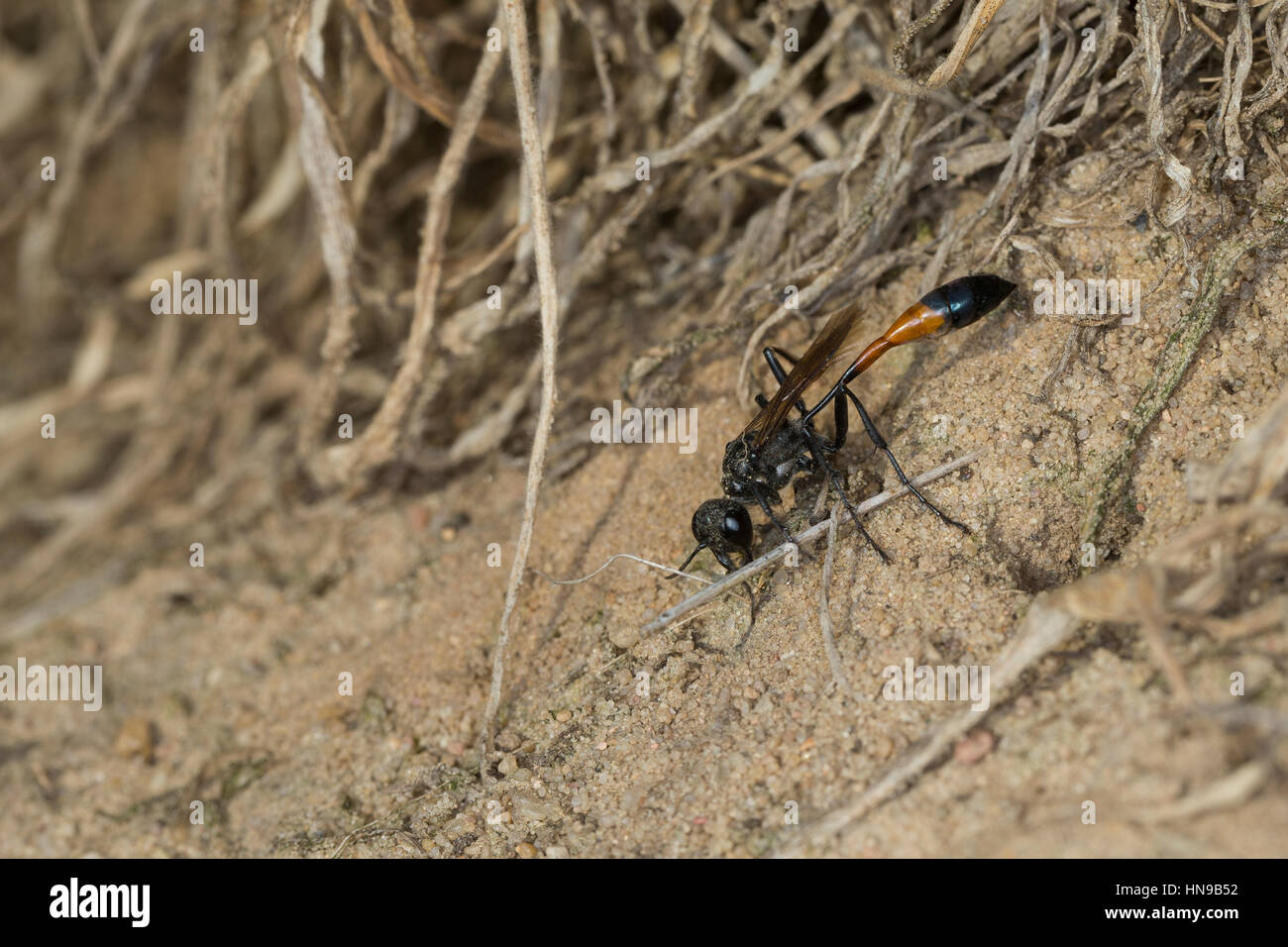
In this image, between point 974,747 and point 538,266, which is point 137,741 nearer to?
point 538,266

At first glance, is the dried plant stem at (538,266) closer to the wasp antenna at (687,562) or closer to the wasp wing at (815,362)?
the wasp antenna at (687,562)

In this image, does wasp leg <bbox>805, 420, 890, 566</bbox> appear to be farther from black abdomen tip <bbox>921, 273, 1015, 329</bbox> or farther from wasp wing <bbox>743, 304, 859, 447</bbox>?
black abdomen tip <bbox>921, 273, 1015, 329</bbox>

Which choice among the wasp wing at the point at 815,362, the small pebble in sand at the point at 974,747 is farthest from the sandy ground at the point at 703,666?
the wasp wing at the point at 815,362

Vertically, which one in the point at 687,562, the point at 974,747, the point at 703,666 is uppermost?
the point at 687,562

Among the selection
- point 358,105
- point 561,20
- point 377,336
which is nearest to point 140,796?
point 377,336

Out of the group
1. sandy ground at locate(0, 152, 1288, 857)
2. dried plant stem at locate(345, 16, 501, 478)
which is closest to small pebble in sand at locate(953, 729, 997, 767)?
sandy ground at locate(0, 152, 1288, 857)

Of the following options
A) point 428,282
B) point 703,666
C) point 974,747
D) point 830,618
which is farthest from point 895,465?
point 428,282
